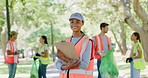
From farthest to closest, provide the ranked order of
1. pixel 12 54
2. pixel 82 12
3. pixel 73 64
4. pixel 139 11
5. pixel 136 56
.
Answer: pixel 82 12
pixel 139 11
pixel 12 54
pixel 136 56
pixel 73 64

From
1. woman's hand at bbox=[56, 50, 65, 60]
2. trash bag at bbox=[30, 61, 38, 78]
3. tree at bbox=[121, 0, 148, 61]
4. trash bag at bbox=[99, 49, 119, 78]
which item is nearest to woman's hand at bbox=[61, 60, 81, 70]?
woman's hand at bbox=[56, 50, 65, 60]

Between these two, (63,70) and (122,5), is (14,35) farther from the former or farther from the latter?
(122,5)

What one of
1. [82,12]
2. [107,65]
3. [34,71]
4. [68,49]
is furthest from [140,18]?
[68,49]

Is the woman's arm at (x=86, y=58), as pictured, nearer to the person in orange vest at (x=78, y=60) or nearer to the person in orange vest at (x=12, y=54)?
the person in orange vest at (x=78, y=60)

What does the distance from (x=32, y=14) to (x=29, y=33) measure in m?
20.7

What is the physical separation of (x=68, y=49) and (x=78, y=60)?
182 millimetres

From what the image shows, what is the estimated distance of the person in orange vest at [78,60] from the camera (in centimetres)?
458

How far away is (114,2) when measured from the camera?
23.1 metres

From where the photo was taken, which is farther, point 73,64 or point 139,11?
point 139,11

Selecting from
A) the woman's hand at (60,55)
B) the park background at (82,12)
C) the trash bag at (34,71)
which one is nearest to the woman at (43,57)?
the trash bag at (34,71)

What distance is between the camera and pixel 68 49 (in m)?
4.54

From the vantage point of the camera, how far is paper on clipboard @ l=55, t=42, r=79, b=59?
14.8 feet

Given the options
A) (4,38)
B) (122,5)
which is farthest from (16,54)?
(4,38)

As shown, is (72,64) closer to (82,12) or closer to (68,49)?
(68,49)
